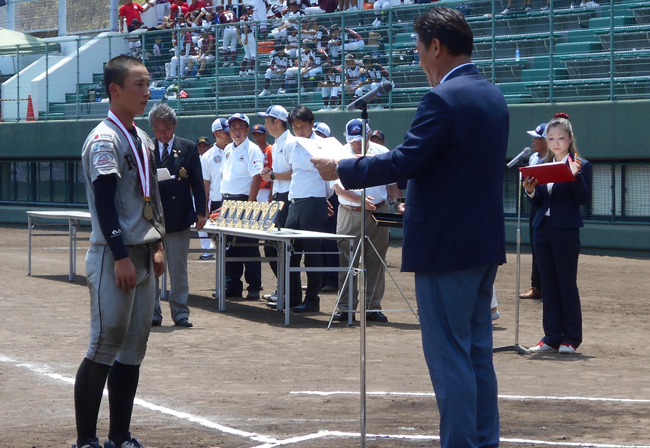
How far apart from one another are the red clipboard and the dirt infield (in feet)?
4.99

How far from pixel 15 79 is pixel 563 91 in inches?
689

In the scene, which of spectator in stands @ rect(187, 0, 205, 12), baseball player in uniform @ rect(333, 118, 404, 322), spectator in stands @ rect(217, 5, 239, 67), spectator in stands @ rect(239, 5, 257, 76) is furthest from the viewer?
spectator in stands @ rect(187, 0, 205, 12)

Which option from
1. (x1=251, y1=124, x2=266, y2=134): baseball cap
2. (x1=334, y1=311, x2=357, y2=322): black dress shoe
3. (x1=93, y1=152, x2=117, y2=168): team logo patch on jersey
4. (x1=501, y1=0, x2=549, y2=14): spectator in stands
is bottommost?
(x1=334, y1=311, x2=357, y2=322): black dress shoe

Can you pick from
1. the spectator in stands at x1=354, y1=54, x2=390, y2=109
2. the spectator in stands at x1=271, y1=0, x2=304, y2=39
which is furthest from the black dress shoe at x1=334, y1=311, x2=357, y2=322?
the spectator in stands at x1=271, y1=0, x2=304, y2=39

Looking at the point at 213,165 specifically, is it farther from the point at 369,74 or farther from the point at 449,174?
the point at 449,174

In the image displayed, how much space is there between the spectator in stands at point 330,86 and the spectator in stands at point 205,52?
3745 millimetres

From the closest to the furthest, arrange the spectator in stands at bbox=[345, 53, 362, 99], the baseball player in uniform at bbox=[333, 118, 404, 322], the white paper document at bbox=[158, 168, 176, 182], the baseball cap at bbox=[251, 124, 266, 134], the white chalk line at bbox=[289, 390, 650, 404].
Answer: the white chalk line at bbox=[289, 390, 650, 404], the white paper document at bbox=[158, 168, 176, 182], the baseball player in uniform at bbox=[333, 118, 404, 322], the baseball cap at bbox=[251, 124, 266, 134], the spectator in stands at bbox=[345, 53, 362, 99]

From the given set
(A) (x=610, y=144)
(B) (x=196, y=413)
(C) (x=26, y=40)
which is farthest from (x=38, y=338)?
(C) (x=26, y=40)

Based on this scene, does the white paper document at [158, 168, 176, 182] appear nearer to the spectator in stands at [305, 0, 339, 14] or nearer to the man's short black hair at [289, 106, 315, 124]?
the man's short black hair at [289, 106, 315, 124]

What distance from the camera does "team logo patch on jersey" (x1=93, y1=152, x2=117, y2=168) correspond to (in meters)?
4.68

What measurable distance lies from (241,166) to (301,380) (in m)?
5.78

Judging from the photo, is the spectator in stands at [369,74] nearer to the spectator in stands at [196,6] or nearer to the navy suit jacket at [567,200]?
the spectator in stands at [196,6]

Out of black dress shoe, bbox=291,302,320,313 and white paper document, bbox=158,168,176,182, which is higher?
white paper document, bbox=158,168,176,182

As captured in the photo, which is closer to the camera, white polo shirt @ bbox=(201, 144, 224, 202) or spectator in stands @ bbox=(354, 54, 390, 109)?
white polo shirt @ bbox=(201, 144, 224, 202)
